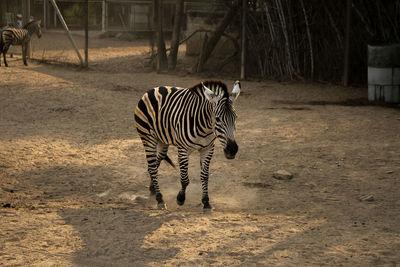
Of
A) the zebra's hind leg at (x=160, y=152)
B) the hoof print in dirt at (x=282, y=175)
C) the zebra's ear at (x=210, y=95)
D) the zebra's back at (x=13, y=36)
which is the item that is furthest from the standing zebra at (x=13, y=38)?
the zebra's ear at (x=210, y=95)

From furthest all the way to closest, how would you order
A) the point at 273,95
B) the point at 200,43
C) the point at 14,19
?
the point at 14,19 < the point at 200,43 < the point at 273,95

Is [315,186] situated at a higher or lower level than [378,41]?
lower

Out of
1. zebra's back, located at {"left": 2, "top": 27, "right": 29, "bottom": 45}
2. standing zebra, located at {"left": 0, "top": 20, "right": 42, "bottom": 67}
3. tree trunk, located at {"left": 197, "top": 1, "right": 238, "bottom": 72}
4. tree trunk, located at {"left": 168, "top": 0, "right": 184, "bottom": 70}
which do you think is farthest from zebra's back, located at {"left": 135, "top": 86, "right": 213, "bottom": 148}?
zebra's back, located at {"left": 2, "top": 27, "right": 29, "bottom": 45}

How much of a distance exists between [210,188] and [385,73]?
6617 millimetres

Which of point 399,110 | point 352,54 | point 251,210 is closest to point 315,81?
point 352,54

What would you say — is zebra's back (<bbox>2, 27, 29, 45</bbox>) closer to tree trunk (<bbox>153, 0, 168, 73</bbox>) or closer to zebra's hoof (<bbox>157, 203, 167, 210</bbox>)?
tree trunk (<bbox>153, 0, 168, 73</bbox>)

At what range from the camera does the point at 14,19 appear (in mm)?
22922

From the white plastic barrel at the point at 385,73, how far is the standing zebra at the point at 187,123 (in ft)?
22.8

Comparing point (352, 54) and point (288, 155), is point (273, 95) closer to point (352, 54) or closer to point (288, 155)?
point (352, 54)

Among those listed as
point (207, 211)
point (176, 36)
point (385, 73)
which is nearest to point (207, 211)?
point (207, 211)

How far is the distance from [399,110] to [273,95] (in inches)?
114

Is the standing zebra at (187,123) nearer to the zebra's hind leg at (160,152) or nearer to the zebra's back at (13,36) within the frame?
the zebra's hind leg at (160,152)

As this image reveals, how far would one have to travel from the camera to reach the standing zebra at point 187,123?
5.21 m

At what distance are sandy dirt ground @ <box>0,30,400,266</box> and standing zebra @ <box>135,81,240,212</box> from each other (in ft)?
1.65
